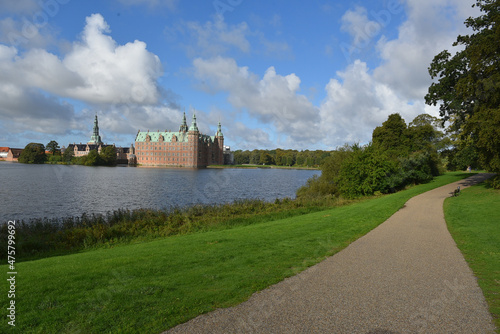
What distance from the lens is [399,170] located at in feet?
118

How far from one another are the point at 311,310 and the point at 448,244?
7.64 metres

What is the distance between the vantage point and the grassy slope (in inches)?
192

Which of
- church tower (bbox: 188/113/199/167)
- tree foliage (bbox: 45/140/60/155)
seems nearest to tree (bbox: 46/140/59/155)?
tree foliage (bbox: 45/140/60/155)

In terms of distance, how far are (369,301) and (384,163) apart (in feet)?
90.9

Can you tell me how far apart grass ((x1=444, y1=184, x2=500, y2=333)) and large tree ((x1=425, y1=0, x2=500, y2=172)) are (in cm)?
319

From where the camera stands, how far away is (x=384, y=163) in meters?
30.8

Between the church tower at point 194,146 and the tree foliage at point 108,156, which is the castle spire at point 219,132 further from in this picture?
the tree foliage at point 108,156

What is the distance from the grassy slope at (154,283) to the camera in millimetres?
4879

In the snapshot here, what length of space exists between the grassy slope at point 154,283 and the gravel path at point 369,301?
45cm

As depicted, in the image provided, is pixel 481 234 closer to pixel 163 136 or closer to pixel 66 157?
pixel 66 157

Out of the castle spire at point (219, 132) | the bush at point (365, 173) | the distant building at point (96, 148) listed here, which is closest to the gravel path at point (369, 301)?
the bush at point (365, 173)

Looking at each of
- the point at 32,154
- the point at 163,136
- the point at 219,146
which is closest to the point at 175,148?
the point at 163,136

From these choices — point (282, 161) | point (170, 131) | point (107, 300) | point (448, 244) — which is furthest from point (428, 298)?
point (282, 161)

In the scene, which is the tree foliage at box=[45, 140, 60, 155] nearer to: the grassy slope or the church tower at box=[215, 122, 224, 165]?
the church tower at box=[215, 122, 224, 165]
